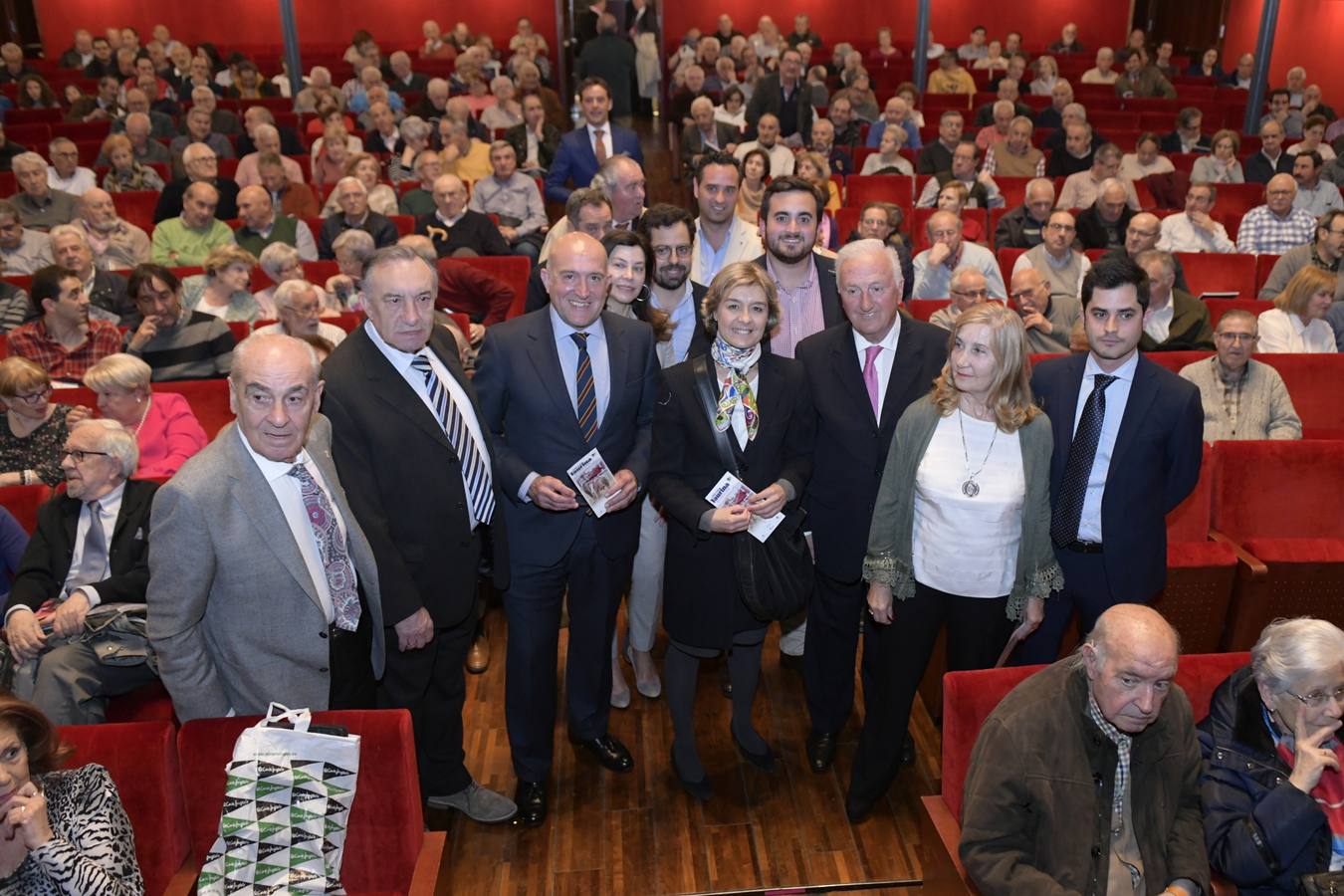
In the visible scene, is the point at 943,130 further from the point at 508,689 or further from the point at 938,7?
the point at 938,7

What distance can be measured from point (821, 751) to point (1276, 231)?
5.43m

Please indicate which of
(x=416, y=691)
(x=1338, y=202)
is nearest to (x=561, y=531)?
(x=416, y=691)

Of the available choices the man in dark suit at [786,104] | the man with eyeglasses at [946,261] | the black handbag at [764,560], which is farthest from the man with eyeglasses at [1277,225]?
the black handbag at [764,560]

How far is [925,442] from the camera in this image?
2545 millimetres

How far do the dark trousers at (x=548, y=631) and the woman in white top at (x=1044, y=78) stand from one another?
11.2 m

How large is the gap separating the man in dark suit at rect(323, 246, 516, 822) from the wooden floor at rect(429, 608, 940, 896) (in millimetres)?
487

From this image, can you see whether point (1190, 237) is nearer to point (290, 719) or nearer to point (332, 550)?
point (332, 550)

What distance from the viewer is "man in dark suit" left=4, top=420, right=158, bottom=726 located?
8.65 ft

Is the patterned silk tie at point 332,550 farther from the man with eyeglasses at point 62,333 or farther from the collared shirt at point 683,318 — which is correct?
the man with eyeglasses at point 62,333

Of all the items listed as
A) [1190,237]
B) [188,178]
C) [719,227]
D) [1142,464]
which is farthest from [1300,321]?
[188,178]

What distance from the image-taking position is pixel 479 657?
12.3ft

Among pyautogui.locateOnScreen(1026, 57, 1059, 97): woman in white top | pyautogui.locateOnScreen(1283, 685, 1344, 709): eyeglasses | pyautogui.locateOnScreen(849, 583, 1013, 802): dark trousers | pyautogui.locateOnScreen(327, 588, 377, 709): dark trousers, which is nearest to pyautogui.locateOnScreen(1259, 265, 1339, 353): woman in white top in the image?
pyautogui.locateOnScreen(849, 583, 1013, 802): dark trousers

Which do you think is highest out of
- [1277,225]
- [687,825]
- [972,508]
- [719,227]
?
[719,227]

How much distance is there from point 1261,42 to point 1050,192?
570cm
